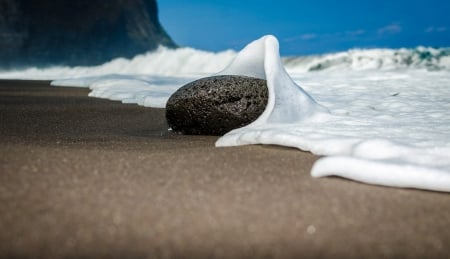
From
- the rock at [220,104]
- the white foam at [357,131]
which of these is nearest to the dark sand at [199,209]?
the white foam at [357,131]

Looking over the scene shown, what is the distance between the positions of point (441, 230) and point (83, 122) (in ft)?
10.8

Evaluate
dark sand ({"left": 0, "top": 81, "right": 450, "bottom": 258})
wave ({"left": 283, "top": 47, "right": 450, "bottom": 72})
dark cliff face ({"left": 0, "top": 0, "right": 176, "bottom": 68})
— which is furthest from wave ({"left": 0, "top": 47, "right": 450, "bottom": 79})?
dark sand ({"left": 0, "top": 81, "right": 450, "bottom": 258})

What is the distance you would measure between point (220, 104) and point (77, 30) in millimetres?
28054

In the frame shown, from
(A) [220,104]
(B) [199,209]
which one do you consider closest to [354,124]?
(A) [220,104]

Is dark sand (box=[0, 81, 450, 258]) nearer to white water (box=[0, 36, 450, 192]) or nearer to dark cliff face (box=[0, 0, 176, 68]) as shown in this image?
white water (box=[0, 36, 450, 192])

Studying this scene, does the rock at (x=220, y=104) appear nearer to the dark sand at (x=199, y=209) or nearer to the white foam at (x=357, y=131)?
the white foam at (x=357, y=131)

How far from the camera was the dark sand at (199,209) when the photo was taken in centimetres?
123

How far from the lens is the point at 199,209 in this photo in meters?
1.50

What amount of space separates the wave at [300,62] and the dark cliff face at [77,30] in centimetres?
524

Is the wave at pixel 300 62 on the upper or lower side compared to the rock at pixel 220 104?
upper

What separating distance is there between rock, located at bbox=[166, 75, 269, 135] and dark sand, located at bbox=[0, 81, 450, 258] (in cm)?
101

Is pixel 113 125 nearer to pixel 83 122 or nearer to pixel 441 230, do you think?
pixel 83 122

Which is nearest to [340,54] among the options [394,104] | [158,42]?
[394,104]

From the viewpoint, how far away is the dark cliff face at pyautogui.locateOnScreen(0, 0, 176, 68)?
84.8ft
